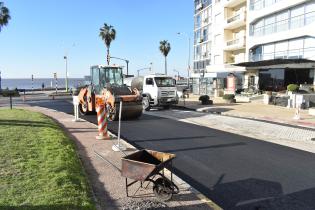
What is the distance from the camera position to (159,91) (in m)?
26.4

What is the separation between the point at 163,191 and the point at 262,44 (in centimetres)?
3596

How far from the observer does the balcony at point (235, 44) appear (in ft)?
148

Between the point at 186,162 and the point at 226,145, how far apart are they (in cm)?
303

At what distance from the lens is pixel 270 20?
124 feet

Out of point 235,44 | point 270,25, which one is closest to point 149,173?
point 270,25

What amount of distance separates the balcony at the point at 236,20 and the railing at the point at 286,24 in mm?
4188

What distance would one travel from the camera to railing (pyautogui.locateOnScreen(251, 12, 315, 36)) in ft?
105

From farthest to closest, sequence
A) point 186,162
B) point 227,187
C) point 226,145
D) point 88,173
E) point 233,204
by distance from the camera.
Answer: point 226,145, point 186,162, point 88,173, point 227,187, point 233,204

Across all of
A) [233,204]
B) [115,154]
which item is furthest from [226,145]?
[233,204]

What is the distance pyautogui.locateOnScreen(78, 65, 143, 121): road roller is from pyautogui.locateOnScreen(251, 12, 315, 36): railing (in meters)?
19.4

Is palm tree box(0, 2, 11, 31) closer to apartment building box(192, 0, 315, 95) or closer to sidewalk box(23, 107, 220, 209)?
apartment building box(192, 0, 315, 95)

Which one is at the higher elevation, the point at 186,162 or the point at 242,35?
the point at 242,35

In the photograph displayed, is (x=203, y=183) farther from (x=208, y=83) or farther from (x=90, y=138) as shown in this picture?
(x=208, y=83)

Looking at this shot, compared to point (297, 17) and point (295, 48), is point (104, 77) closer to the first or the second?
point (295, 48)
